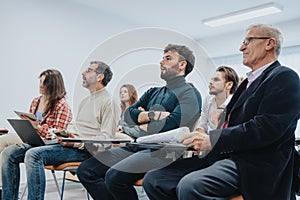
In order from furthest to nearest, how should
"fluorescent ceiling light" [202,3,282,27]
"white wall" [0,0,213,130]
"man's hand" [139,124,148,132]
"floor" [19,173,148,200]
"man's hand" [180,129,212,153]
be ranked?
1. "fluorescent ceiling light" [202,3,282,27]
2. "white wall" [0,0,213,130]
3. "floor" [19,173,148,200]
4. "man's hand" [139,124,148,132]
5. "man's hand" [180,129,212,153]

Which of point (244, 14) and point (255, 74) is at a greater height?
point (244, 14)

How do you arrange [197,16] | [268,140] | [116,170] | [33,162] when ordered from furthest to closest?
1. [197,16]
2. [33,162]
3. [116,170]
4. [268,140]

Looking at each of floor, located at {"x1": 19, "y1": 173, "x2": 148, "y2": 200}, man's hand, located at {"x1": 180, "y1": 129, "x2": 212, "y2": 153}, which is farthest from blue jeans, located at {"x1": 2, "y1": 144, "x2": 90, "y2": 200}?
man's hand, located at {"x1": 180, "y1": 129, "x2": 212, "y2": 153}

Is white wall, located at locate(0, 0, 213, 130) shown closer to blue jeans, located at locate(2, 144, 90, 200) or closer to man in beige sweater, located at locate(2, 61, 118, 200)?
man in beige sweater, located at locate(2, 61, 118, 200)

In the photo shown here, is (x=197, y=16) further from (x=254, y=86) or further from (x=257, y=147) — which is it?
(x=257, y=147)

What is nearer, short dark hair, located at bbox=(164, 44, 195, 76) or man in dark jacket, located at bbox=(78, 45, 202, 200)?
man in dark jacket, located at bbox=(78, 45, 202, 200)

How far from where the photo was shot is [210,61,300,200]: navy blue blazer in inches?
53.2

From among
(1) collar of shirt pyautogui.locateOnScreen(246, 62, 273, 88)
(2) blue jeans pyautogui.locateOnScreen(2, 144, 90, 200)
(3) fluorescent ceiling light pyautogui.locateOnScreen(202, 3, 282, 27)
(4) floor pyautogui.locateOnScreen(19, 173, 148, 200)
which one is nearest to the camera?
(1) collar of shirt pyautogui.locateOnScreen(246, 62, 273, 88)

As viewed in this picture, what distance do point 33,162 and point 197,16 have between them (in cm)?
353

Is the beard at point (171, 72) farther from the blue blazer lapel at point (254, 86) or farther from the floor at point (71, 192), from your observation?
the floor at point (71, 192)

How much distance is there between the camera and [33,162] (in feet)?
6.90

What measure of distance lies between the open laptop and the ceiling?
254cm

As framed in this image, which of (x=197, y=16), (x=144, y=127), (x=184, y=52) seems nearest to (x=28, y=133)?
(x=144, y=127)

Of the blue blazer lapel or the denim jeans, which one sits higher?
the blue blazer lapel
